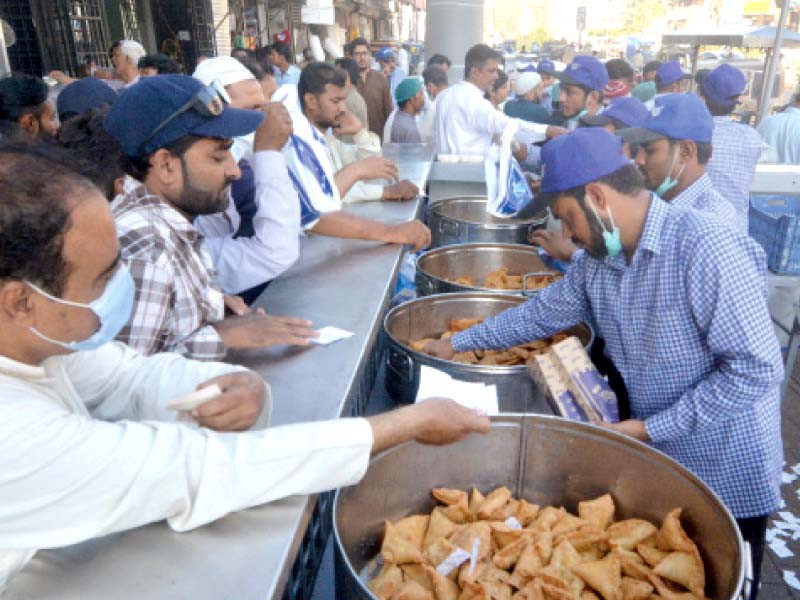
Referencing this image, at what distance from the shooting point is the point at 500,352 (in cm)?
251

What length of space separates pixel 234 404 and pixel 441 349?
4.16ft

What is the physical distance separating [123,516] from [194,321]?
2.58ft

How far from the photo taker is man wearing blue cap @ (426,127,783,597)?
167 centimetres

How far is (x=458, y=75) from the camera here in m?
12.0

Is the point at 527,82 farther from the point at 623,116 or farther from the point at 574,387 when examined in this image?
the point at 574,387

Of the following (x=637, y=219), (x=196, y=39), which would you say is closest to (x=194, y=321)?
(x=637, y=219)

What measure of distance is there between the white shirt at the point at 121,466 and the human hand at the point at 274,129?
118cm

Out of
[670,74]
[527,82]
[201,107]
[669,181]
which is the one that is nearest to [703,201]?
[669,181]

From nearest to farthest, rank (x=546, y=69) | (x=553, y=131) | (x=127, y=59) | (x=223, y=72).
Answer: (x=223, y=72) < (x=553, y=131) < (x=546, y=69) < (x=127, y=59)

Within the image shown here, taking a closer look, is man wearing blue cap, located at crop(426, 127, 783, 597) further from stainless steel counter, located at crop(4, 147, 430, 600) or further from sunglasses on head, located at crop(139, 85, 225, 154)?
sunglasses on head, located at crop(139, 85, 225, 154)

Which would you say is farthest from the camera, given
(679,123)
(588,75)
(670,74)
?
(670,74)

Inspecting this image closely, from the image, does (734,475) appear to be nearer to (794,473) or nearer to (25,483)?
(25,483)

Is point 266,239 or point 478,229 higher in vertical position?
point 266,239

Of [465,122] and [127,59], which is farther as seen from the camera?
[127,59]
